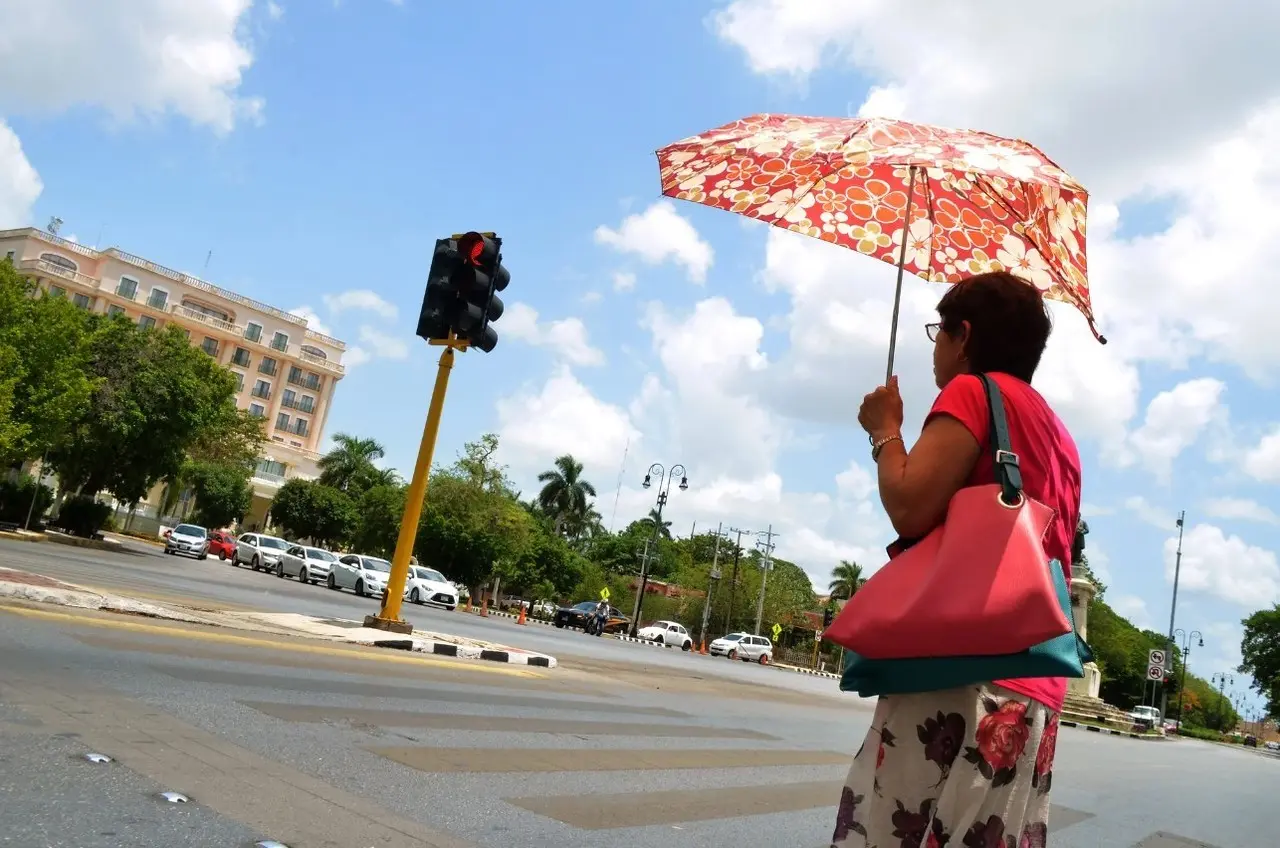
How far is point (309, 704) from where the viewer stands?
20.6 ft

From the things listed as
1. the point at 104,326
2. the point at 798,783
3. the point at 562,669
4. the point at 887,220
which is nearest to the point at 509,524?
the point at 104,326

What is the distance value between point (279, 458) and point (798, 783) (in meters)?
92.4

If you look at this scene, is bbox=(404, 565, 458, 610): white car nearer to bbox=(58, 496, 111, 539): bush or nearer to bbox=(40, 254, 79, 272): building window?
bbox=(58, 496, 111, 539): bush

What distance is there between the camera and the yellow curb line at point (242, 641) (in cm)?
830

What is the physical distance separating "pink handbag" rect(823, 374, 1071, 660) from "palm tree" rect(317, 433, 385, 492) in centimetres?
8522

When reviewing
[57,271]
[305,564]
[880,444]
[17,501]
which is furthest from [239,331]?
[880,444]

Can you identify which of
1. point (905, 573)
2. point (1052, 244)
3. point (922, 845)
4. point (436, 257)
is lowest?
point (922, 845)

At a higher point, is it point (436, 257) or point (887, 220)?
point (436, 257)

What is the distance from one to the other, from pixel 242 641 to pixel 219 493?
5943cm

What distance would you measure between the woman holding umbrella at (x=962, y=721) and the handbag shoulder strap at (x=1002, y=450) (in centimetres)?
2

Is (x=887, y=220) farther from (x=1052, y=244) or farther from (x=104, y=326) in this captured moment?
(x=104, y=326)

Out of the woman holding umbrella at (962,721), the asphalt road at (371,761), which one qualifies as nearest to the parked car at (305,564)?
the asphalt road at (371,761)

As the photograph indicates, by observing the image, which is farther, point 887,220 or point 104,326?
point 104,326

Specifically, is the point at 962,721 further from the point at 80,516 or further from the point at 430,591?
the point at 80,516
